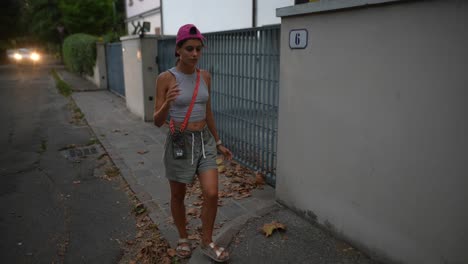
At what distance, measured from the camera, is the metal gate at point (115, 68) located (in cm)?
1395

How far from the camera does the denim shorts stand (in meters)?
3.02

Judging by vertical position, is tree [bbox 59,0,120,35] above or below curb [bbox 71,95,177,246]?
above

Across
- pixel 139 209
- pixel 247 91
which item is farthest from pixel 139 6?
pixel 139 209

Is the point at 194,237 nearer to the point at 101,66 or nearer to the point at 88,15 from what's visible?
the point at 101,66

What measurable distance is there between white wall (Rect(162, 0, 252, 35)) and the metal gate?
322 centimetres

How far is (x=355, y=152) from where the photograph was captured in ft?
10.3

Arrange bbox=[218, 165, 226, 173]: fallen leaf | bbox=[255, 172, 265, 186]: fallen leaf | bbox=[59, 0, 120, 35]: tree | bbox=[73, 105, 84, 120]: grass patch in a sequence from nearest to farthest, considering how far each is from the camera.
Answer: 1. bbox=[255, 172, 265, 186]: fallen leaf
2. bbox=[218, 165, 226, 173]: fallen leaf
3. bbox=[73, 105, 84, 120]: grass patch
4. bbox=[59, 0, 120, 35]: tree

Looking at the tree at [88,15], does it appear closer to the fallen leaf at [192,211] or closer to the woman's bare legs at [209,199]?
the fallen leaf at [192,211]

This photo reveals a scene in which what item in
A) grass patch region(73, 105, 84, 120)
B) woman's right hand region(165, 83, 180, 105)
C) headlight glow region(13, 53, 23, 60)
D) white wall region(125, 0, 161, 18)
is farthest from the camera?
headlight glow region(13, 53, 23, 60)

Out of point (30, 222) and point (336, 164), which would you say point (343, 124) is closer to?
point (336, 164)

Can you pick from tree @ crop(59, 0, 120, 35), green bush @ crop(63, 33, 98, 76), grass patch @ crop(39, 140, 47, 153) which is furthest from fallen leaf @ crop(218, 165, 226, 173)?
tree @ crop(59, 0, 120, 35)

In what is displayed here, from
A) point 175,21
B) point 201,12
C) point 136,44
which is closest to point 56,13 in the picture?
point 175,21

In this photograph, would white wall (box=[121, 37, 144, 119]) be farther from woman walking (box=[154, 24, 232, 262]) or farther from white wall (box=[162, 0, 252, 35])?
woman walking (box=[154, 24, 232, 262])

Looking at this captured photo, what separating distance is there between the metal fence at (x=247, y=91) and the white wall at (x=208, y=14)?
16.9 ft
